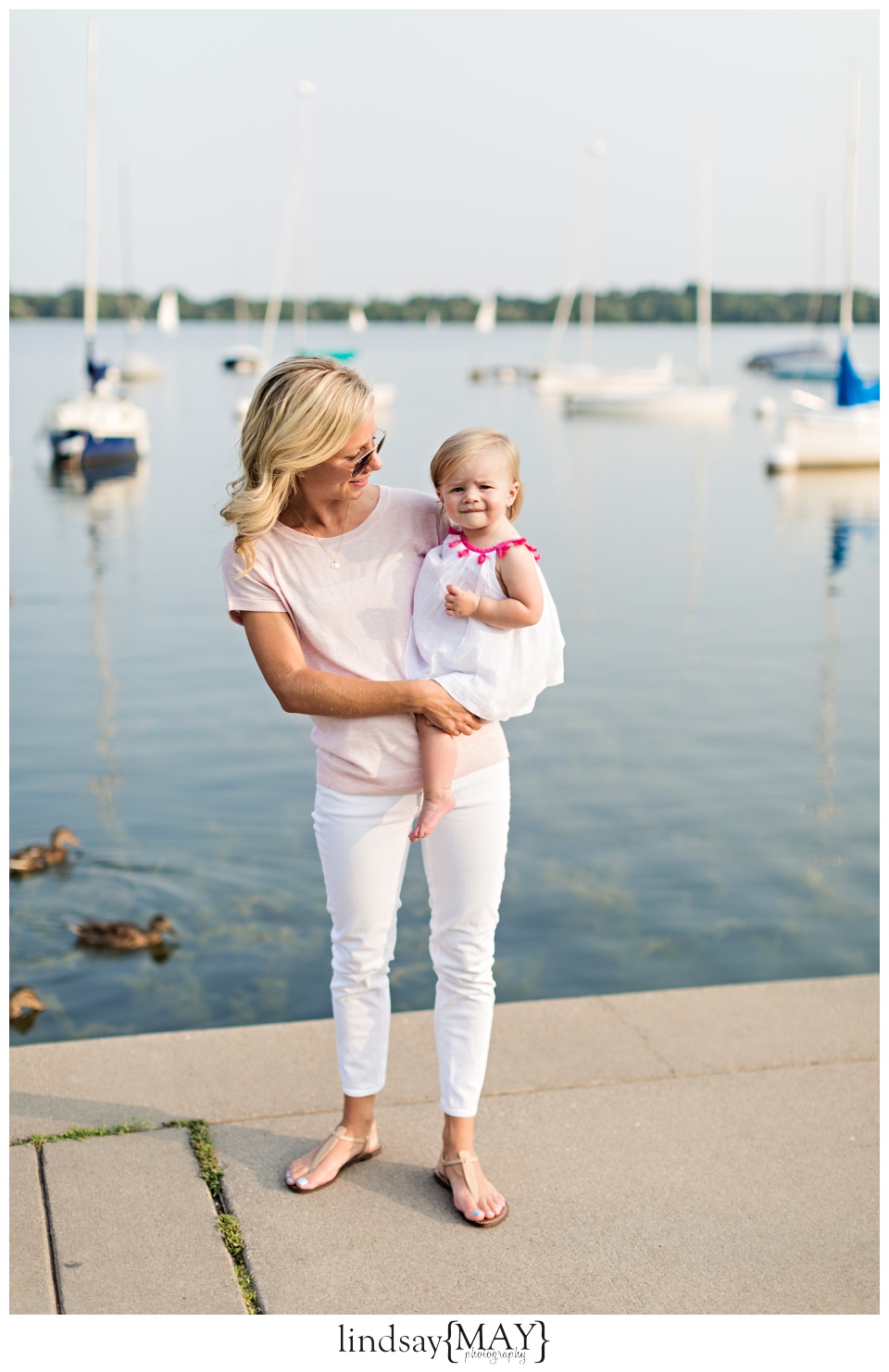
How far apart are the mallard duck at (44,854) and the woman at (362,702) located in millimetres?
4408

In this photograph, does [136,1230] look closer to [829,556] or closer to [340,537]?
[340,537]

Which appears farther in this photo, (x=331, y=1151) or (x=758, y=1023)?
(x=758, y=1023)

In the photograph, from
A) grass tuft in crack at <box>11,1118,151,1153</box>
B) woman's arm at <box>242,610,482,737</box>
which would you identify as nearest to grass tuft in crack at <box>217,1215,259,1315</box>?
grass tuft in crack at <box>11,1118,151,1153</box>

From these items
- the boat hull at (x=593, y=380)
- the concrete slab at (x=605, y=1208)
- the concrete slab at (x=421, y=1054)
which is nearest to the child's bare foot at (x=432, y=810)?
the concrete slab at (x=605, y=1208)

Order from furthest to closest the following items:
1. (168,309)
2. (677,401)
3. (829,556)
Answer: (168,309), (677,401), (829,556)

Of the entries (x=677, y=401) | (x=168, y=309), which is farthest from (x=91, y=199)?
(x=168, y=309)

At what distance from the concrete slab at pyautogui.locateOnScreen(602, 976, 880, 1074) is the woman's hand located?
1412 millimetres

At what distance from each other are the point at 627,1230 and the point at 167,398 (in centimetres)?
5625

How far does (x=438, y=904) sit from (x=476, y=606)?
0.67m

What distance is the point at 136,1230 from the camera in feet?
9.70

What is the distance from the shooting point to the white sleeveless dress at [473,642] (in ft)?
9.45

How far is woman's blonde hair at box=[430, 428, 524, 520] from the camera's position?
2.82 meters

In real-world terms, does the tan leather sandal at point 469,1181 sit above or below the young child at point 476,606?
below

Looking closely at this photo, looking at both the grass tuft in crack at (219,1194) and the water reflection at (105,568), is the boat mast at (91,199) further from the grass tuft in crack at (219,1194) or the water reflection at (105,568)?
the grass tuft in crack at (219,1194)
